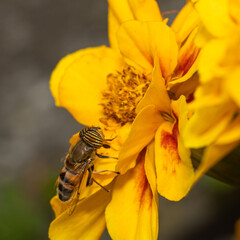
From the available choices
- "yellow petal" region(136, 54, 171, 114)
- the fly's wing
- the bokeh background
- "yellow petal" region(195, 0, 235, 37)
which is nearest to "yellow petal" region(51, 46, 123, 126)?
the fly's wing

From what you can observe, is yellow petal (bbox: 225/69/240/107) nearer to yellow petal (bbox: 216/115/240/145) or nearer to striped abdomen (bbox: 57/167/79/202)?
yellow petal (bbox: 216/115/240/145)

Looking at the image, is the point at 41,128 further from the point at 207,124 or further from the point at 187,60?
the point at 207,124

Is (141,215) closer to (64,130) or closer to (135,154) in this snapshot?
(135,154)

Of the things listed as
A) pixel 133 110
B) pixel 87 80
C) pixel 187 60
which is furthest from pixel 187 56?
pixel 87 80

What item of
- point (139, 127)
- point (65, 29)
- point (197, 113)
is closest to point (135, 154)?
point (139, 127)

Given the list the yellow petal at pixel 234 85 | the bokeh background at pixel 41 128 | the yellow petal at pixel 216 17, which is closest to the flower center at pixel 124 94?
the yellow petal at pixel 216 17

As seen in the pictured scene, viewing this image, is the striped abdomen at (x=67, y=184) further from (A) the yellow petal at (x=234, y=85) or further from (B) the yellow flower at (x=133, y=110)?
(A) the yellow petal at (x=234, y=85)
